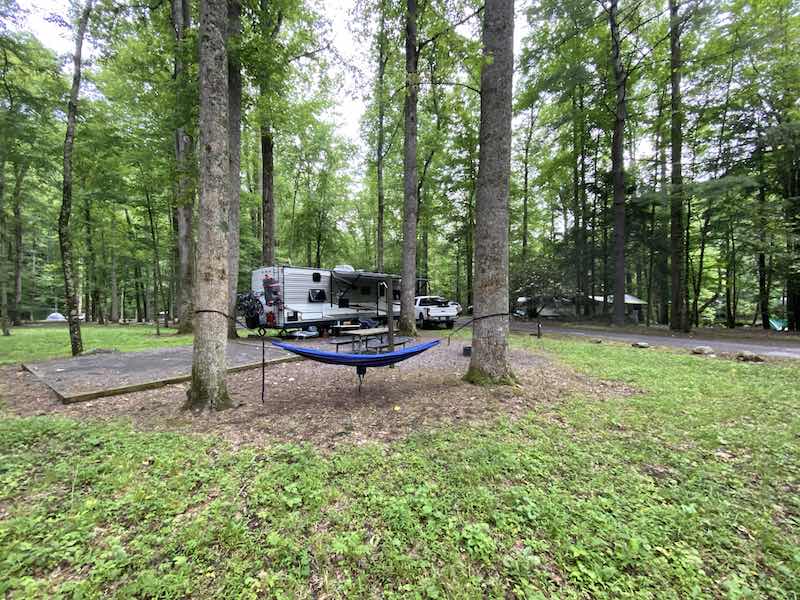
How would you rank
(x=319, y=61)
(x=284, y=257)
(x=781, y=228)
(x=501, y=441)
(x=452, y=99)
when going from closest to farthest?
1. (x=501, y=441)
2. (x=452, y=99)
3. (x=319, y=61)
4. (x=781, y=228)
5. (x=284, y=257)

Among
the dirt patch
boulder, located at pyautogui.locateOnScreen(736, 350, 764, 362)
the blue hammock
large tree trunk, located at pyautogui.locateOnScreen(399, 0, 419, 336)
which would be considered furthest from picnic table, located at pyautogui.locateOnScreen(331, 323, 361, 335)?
boulder, located at pyautogui.locateOnScreen(736, 350, 764, 362)

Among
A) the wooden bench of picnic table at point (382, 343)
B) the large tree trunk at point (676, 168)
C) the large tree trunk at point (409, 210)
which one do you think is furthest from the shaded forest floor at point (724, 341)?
the wooden bench of picnic table at point (382, 343)

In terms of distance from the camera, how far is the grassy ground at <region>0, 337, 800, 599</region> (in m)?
1.42

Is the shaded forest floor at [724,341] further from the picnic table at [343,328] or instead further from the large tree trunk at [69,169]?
the large tree trunk at [69,169]

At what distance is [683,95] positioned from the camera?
452 inches

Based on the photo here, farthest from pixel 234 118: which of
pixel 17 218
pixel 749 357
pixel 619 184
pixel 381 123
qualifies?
pixel 619 184

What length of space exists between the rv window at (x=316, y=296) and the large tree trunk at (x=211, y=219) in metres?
6.77

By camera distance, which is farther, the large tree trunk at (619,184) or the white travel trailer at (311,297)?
the large tree trunk at (619,184)

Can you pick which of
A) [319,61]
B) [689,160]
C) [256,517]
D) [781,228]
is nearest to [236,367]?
[256,517]

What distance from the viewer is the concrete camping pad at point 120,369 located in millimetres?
4172

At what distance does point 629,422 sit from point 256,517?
11.8 ft

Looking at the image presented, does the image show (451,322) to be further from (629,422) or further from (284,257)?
(284,257)

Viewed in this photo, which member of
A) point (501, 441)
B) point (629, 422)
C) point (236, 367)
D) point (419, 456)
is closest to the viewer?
point (419, 456)

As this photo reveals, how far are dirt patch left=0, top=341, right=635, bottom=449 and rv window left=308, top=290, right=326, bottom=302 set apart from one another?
16.1ft
